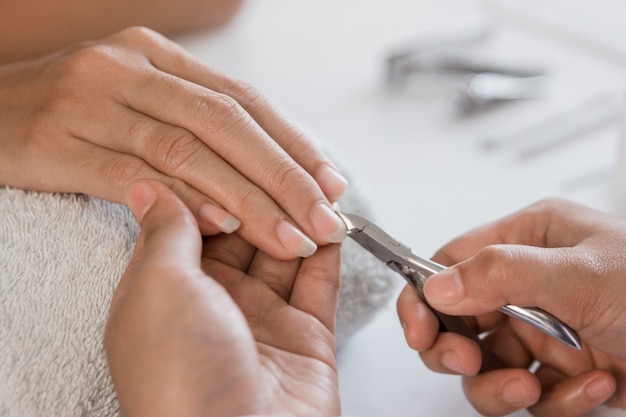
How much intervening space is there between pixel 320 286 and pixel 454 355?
136 millimetres

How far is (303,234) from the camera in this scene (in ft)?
2.10

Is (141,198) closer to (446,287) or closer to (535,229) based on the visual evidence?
(446,287)

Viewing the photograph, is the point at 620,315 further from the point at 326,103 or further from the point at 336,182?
the point at 326,103

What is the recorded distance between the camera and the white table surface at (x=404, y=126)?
761 millimetres

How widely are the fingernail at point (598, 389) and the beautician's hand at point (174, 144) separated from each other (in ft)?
0.77

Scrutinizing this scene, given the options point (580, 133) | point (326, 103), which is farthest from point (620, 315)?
point (326, 103)

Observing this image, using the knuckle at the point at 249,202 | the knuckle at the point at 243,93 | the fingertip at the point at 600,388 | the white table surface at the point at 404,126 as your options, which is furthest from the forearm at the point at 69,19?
the fingertip at the point at 600,388

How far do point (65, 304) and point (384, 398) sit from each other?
29 cm

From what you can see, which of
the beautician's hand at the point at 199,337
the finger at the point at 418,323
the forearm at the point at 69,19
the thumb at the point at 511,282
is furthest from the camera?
the forearm at the point at 69,19

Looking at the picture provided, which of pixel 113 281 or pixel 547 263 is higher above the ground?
pixel 547 263

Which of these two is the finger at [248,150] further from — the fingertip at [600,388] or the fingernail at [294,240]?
the fingertip at [600,388]

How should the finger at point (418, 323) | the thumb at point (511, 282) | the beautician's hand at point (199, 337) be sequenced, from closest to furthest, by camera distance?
1. the beautician's hand at point (199, 337)
2. the thumb at point (511, 282)
3. the finger at point (418, 323)

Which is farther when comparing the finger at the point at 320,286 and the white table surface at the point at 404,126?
the white table surface at the point at 404,126

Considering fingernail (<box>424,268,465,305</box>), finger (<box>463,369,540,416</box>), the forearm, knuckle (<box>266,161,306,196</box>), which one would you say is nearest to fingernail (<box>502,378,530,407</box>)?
finger (<box>463,369,540,416</box>)
